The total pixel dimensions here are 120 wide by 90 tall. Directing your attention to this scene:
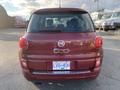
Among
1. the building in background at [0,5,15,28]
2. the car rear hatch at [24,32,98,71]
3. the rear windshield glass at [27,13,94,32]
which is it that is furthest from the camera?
the building in background at [0,5,15,28]

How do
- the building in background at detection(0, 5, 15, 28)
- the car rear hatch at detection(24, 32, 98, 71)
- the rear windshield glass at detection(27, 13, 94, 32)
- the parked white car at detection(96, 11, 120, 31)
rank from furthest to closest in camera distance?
the building in background at detection(0, 5, 15, 28), the parked white car at detection(96, 11, 120, 31), the rear windshield glass at detection(27, 13, 94, 32), the car rear hatch at detection(24, 32, 98, 71)

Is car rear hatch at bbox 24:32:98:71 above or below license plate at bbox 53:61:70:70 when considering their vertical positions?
above

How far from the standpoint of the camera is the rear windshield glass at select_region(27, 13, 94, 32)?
206 inches

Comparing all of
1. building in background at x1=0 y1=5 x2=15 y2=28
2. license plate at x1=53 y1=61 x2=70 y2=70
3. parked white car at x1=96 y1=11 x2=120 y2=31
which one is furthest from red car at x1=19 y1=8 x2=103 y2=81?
building in background at x1=0 y1=5 x2=15 y2=28

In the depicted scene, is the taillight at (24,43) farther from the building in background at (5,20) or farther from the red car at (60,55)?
the building in background at (5,20)

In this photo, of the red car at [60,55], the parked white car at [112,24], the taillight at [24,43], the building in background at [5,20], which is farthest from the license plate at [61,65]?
the building in background at [5,20]

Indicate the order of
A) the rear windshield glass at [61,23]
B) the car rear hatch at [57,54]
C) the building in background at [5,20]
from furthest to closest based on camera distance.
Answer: the building in background at [5,20] < the rear windshield glass at [61,23] < the car rear hatch at [57,54]

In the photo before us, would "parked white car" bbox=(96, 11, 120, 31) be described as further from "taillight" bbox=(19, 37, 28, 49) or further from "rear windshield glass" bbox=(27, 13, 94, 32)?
"taillight" bbox=(19, 37, 28, 49)

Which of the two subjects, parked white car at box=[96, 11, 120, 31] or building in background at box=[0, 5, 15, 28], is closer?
parked white car at box=[96, 11, 120, 31]

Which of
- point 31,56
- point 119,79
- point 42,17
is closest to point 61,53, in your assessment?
point 31,56

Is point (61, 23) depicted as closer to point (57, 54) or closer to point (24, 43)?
point (57, 54)

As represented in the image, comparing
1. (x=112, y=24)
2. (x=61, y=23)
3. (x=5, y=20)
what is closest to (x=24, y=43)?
(x=61, y=23)

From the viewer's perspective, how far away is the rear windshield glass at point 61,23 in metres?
5.23

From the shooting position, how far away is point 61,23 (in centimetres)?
546
